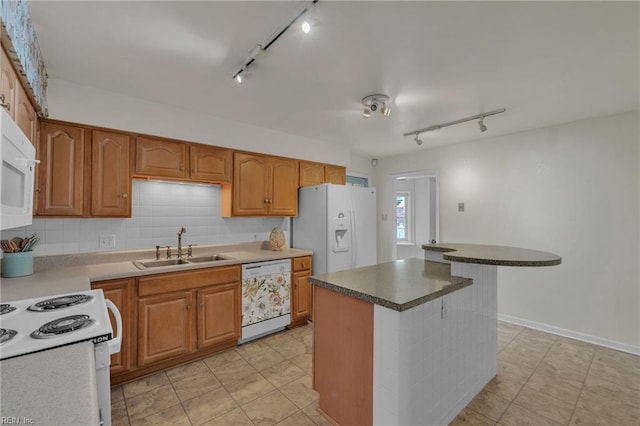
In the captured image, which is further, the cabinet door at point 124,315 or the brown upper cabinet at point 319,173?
the brown upper cabinet at point 319,173

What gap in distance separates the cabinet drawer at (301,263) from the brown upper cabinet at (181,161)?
1.19m

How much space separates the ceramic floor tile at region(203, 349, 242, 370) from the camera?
2.58 meters

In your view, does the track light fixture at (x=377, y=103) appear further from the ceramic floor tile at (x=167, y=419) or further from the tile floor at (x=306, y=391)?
the ceramic floor tile at (x=167, y=419)

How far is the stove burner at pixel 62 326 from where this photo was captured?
3.57 feet

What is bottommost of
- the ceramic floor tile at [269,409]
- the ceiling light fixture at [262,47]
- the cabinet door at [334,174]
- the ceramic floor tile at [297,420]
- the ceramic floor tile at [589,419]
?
the ceramic floor tile at [589,419]

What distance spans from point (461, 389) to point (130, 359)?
2.49 m

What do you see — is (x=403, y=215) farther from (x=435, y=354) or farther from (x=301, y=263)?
(x=435, y=354)

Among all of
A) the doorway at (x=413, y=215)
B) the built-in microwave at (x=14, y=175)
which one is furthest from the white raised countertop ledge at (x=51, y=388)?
the doorway at (x=413, y=215)

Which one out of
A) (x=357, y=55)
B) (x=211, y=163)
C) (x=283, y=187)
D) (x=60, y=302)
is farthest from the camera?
(x=283, y=187)

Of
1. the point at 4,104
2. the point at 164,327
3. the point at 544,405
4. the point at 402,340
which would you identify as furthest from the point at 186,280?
the point at 544,405

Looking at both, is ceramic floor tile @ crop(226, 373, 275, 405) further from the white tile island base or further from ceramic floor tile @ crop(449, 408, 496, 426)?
ceramic floor tile @ crop(449, 408, 496, 426)

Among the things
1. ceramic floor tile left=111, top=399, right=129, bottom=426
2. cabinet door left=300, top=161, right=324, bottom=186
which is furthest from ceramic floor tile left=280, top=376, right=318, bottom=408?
cabinet door left=300, top=161, right=324, bottom=186

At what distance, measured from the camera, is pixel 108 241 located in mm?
2650

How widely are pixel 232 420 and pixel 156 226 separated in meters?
1.93
